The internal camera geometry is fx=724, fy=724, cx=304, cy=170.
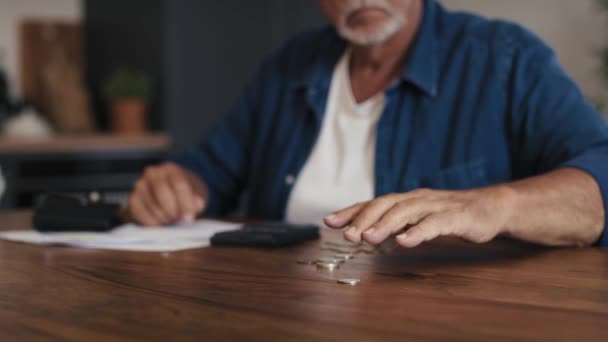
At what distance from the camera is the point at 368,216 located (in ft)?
2.69

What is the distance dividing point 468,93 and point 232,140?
623 mm

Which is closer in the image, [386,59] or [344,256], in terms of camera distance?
[344,256]

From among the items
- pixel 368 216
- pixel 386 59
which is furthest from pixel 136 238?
pixel 386 59

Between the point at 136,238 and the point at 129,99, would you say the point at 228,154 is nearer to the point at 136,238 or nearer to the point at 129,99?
the point at 136,238

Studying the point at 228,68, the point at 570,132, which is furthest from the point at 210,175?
the point at 228,68

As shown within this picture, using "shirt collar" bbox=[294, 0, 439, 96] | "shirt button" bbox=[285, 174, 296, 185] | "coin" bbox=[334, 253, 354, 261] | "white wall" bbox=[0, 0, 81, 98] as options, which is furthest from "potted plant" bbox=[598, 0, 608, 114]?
"white wall" bbox=[0, 0, 81, 98]

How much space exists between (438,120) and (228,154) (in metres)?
0.57

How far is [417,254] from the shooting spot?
35.7 inches

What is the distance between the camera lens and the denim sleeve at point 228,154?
1.74m

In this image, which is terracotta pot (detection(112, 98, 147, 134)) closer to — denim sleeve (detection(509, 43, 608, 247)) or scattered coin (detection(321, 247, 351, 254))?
denim sleeve (detection(509, 43, 608, 247))

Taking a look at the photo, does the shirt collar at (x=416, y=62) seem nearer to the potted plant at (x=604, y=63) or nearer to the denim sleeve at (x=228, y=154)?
the denim sleeve at (x=228, y=154)

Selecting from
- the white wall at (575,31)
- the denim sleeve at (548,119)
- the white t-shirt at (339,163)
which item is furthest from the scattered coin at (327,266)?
the white wall at (575,31)

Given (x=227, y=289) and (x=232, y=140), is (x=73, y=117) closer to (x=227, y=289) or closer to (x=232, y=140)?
(x=232, y=140)

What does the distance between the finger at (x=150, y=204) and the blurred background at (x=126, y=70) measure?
85.0 inches
